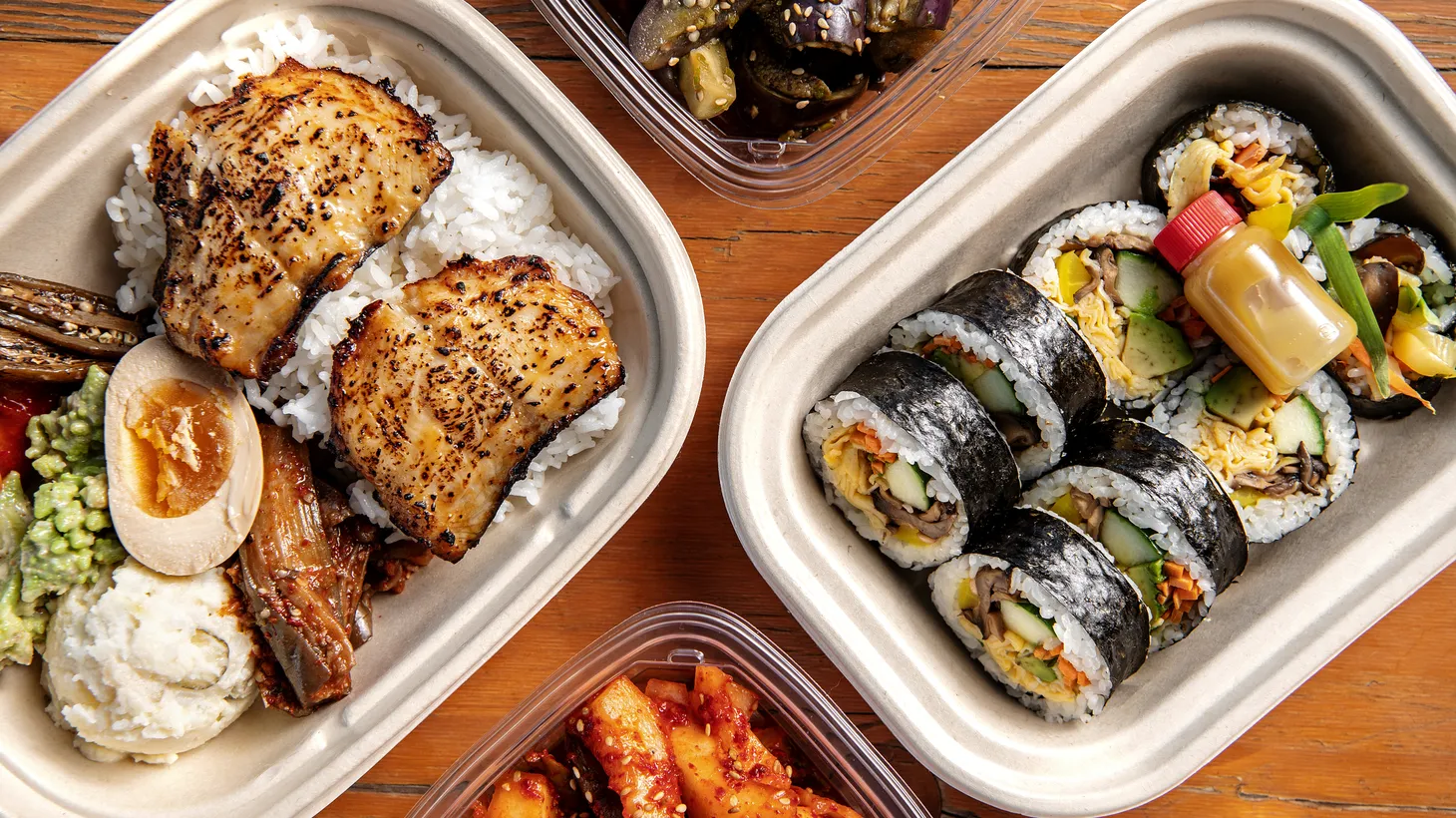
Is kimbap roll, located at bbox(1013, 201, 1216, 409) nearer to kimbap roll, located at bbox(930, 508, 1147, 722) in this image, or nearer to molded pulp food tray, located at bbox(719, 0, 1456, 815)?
molded pulp food tray, located at bbox(719, 0, 1456, 815)

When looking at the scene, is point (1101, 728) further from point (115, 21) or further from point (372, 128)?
point (115, 21)

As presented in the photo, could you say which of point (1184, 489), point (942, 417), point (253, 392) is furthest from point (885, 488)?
point (253, 392)

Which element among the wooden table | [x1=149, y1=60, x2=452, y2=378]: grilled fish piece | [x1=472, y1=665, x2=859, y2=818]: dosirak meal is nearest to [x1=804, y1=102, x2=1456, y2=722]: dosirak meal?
the wooden table

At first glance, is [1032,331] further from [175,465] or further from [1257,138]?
[175,465]

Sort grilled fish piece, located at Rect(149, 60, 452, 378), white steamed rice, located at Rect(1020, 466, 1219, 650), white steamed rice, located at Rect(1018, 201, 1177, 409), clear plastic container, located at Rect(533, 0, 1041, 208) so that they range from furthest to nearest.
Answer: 1. white steamed rice, located at Rect(1018, 201, 1177, 409)
2. white steamed rice, located at Rect(1020, 466, 1219, 650)
3. clear plastic container, located at Rect(533, 0, 1041, 208)
4. grilled fish piece, located at Rect(149, 60, 452, 378)

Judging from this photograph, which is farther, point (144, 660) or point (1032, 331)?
point (1032, 331)

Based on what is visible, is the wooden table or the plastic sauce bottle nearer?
the plastic sauce bottle

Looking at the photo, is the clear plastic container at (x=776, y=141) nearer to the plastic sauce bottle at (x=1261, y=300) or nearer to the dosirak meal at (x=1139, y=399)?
the dosirak meal at (x=1139, y=399)
